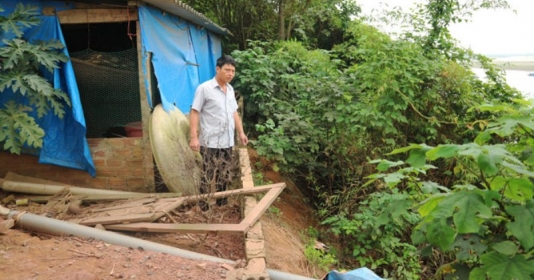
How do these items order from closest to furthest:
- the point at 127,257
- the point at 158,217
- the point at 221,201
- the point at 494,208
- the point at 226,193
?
the point at 494,208 → the point at 127,257 → the point at 158,217 → the point at 226,193 → the point at 221,201

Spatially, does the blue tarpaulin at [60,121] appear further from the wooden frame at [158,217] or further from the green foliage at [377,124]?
the green foliage at [377,124]

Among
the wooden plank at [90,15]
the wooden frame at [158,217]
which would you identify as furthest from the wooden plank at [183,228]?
the wooden plank at [90,15]

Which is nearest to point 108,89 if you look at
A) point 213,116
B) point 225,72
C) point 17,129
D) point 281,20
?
point 17,129

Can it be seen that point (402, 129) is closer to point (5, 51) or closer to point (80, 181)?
point (80, 181)

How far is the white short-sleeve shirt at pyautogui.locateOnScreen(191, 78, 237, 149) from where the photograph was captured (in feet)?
15.5

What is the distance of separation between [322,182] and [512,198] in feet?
16.5

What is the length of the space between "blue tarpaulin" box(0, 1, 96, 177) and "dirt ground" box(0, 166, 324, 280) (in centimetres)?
70

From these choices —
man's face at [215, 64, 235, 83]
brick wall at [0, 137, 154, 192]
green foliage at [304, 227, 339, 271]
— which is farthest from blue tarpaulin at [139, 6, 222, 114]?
green foliage at [304, 227, 339, 271]

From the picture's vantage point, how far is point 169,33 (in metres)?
6.48

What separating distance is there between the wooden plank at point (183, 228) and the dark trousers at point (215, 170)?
0.52 m

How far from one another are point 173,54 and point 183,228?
3.62m

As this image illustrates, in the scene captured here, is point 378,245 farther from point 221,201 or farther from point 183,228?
point 183,228

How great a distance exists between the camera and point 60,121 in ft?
16.7

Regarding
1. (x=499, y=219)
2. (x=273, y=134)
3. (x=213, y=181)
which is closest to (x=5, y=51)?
(x=213, y=181)
